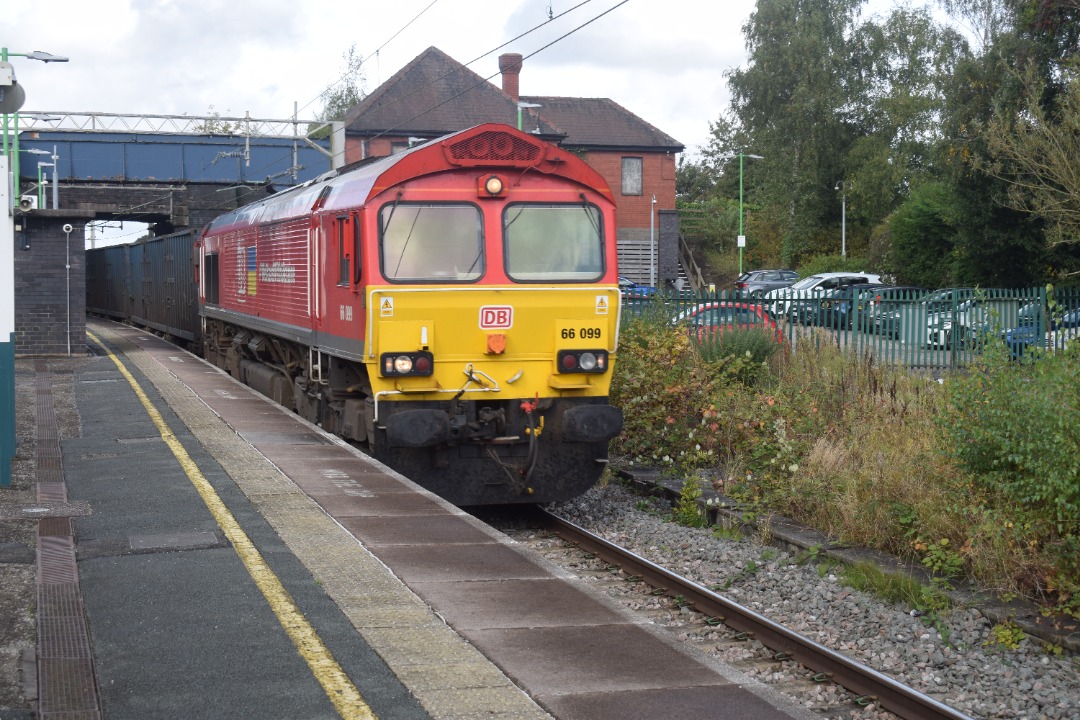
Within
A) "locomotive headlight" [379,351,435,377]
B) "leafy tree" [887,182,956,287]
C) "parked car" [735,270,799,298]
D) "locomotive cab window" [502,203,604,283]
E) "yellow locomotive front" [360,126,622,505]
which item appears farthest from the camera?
"parked car" [735,270,799,298]

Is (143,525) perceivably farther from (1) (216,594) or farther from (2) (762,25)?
(2) (762,25)

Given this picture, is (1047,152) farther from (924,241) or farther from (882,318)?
(924,241)

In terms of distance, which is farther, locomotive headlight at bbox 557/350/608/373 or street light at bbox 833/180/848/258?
street light at bbox 833/180/848/258

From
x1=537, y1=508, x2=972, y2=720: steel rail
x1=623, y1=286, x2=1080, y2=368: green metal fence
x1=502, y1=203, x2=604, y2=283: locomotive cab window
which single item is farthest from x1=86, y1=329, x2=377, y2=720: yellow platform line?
x1=623, y1=286, x2=1080, y2=368: green metal fence

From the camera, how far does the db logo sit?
10695mm

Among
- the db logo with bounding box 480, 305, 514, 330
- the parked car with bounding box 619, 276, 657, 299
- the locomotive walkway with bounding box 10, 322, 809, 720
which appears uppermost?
the parked car with bounding box 619, 276, 657, 299

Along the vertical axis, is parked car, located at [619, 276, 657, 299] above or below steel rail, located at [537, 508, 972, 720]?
above

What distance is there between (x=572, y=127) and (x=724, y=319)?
1588 inches

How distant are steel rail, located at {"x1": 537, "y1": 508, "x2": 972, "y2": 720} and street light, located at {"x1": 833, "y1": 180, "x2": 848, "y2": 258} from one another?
43446mm

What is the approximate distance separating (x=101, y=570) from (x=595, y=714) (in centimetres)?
371

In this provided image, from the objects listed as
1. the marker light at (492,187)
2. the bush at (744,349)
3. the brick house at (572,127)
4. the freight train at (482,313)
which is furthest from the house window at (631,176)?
the marker light at (492,187)

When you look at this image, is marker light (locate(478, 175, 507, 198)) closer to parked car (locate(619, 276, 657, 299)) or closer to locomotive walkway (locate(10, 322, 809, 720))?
parked car (locate(619, 276, 657, 299))

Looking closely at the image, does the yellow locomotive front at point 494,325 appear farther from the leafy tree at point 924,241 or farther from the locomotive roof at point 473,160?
the leafy tree at point 924,241

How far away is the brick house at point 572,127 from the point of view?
5147cm
